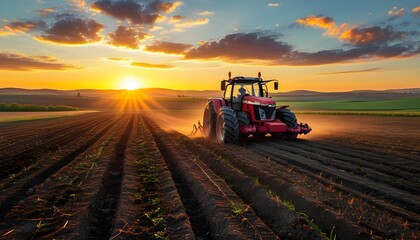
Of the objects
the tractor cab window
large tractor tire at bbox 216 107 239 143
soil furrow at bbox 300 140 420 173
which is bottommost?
soil furrow at bbox 300 140 420 173

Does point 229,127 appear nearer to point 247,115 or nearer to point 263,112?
point 247,115

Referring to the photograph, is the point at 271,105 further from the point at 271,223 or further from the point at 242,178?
the point at 271,223

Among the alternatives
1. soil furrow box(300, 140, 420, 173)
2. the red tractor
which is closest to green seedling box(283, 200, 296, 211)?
soil furrow box(300, 140, 420, 173)

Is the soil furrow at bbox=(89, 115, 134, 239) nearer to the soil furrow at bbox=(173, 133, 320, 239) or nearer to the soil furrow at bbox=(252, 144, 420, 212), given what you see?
the soil furrow at bbox=(173, 133, 320, 239)

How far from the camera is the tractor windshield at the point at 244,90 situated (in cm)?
1249

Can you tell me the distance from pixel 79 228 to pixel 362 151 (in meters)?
8.32

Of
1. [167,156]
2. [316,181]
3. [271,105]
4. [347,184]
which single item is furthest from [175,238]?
[271,105]

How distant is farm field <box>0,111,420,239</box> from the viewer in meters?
4.06

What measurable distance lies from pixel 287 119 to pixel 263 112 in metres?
0.97

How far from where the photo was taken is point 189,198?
18.2ft

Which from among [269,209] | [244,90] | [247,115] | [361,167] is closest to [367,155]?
[361,167]

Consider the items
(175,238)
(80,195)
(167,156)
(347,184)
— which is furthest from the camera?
(167,156)

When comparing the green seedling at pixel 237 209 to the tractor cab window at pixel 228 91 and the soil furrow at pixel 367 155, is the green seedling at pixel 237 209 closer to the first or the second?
the soil furrow at pixel 367 155

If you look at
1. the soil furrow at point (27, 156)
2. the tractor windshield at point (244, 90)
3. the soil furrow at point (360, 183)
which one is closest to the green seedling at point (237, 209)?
the soil furrow at point (360, 183)
